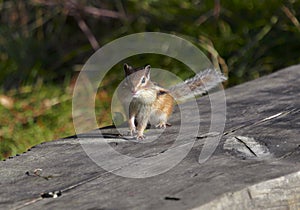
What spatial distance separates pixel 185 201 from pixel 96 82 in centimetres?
335

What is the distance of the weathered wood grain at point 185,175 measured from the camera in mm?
1903

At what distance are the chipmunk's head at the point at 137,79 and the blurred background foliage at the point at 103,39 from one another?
159 centimetres

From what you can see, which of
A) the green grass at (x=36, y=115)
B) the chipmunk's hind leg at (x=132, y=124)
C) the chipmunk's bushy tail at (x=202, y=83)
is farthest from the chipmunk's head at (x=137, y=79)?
the green grass at (x=36, y=115)

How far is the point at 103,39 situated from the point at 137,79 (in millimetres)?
2999

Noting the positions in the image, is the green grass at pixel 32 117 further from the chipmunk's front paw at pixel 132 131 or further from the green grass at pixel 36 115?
the chipmunk's front paw at pixel 132 131

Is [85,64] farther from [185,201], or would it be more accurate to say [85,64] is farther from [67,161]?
[185,201]

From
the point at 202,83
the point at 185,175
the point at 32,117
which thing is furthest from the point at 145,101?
the point at 32,117

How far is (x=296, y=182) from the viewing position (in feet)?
6.55

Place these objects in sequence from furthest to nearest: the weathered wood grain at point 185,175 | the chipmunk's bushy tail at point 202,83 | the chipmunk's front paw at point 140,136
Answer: the chipmunk's bushy tail at point 202,83, the chipmunk's front paw at point 140,136, the weathered wood grain at point 185,175

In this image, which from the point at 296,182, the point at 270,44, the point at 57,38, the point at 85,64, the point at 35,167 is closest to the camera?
the point at 296,182

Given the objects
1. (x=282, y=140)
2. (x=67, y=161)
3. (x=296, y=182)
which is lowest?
(x=296, y=182)

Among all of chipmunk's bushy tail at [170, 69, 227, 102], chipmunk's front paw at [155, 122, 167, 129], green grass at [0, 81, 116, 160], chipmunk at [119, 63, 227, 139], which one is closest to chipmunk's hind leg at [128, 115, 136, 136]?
chipmunk at [119, 63, 227, 139]

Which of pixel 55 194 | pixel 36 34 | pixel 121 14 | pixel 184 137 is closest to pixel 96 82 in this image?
pixel 121 14

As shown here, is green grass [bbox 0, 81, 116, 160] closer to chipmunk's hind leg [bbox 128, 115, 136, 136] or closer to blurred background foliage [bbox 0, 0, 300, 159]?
blurred background foliage [bbox 0, 0, 300, 159]
